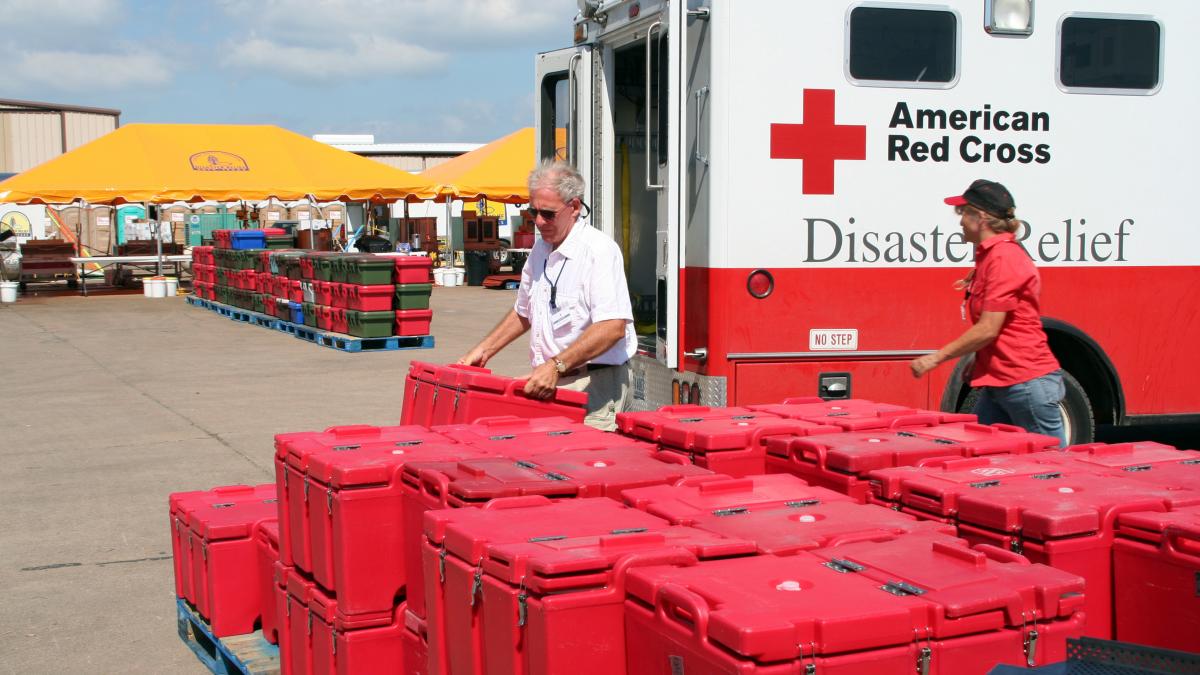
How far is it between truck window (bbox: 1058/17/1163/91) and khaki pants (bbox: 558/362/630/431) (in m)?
3.09

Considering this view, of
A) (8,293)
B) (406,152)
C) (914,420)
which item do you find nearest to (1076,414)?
(914,420)

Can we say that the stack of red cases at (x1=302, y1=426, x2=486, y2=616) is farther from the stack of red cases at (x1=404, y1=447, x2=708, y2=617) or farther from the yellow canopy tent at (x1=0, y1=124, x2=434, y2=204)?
the yellow canopy tent at (x1=0, y1=124, x2=434, y2=204)

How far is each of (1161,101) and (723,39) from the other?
2.62 metres

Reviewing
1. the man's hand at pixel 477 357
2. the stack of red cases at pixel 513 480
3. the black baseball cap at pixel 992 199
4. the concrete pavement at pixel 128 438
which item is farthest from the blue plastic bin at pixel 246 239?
the stack of red cases at pixel 513 480

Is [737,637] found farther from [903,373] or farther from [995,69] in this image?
[995,69]

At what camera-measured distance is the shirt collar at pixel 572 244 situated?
5344mm

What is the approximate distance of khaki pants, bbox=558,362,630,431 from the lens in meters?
5.49

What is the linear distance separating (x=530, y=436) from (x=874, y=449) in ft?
4.05

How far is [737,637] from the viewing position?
2.29m

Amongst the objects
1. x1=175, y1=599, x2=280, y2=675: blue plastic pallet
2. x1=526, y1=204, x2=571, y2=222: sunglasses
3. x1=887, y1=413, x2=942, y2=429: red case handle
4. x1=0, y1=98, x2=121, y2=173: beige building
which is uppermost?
x1=0, y1=98, x2=121, y2=173: beige building

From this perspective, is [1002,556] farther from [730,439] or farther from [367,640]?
[367,640]

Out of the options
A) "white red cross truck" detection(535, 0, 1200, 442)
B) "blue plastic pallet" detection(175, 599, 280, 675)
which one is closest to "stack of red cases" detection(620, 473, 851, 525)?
"blue plastic pallet" detection(175, 599, 280, 675)

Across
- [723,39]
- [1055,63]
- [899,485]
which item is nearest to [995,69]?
[1055,63]

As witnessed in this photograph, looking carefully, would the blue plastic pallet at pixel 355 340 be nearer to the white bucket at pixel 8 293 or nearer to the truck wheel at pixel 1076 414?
the white bucket at pixel 8 293
